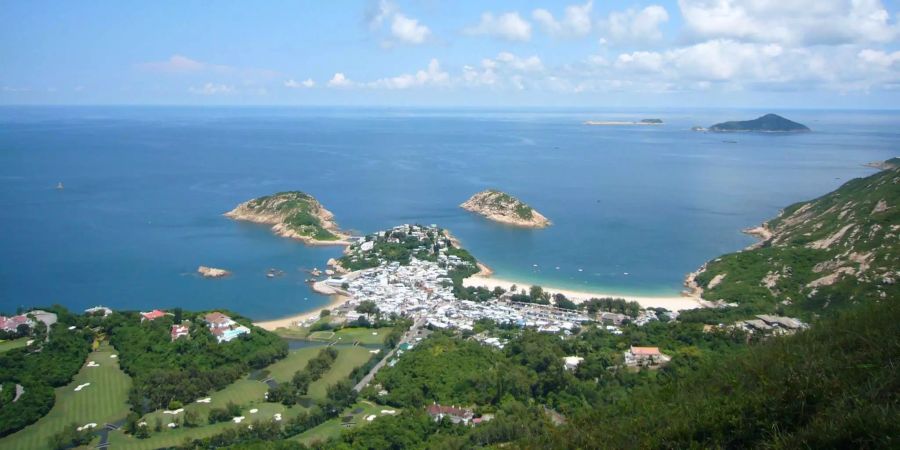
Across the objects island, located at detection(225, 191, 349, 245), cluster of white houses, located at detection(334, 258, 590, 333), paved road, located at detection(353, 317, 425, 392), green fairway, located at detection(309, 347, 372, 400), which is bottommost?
green fairway, located at detection(309, 347, 372, 400)

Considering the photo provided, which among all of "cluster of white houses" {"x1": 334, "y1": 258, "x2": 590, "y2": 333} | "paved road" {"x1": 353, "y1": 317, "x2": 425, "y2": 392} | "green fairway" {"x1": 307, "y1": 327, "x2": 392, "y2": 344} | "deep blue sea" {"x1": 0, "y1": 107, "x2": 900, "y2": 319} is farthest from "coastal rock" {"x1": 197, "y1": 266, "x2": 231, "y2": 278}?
"paved road" {"x1": 353, "y1": 317, "x2": 425, "y2": 392}

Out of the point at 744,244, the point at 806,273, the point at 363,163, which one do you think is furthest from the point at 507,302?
the point at 363,163

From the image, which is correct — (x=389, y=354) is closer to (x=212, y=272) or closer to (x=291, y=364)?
(x=291, y=364)

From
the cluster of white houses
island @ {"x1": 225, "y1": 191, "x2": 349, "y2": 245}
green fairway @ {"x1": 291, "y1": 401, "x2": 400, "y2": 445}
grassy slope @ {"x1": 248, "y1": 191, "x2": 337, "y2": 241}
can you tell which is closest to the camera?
green fairway @ {"x1": 291, "y1": 401, "x2": 400, "y2": 445}

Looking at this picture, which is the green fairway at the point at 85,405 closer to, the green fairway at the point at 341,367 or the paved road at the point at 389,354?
the green fairway at the point at 341,367

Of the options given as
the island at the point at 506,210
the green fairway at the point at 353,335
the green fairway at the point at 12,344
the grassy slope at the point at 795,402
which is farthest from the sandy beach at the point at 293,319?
the island at the point at 506,210

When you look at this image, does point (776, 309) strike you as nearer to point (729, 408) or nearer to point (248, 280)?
point (729, 408)

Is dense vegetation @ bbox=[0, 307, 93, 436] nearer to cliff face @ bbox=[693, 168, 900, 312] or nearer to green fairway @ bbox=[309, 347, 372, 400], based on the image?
green fairway @ bbox=[309, 347, 372, 400]
